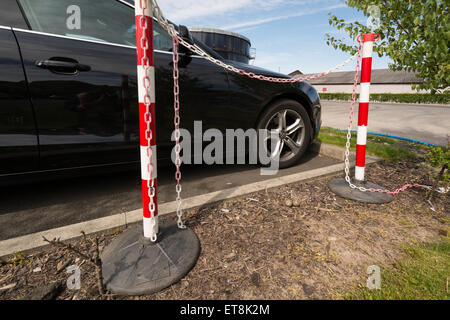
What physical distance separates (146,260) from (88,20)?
201cm

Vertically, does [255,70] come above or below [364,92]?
above

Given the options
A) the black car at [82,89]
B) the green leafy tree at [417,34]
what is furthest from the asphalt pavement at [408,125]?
the black car at [82,89]

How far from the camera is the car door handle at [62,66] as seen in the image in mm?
1833

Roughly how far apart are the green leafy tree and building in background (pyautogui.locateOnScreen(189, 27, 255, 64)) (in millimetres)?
12991

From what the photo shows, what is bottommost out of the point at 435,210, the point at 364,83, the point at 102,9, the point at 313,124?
the point at 435,210

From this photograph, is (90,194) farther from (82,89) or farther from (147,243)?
(147,243)

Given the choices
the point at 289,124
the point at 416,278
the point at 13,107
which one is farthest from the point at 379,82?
the point at 13,107

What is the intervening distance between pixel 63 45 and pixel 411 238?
117 inches

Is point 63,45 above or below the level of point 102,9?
below

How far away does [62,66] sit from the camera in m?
1.90

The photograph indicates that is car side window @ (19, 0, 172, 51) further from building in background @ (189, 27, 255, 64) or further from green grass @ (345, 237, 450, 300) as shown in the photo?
building in background @ (189, 27, 255, 64)

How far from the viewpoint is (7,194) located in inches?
96.2
